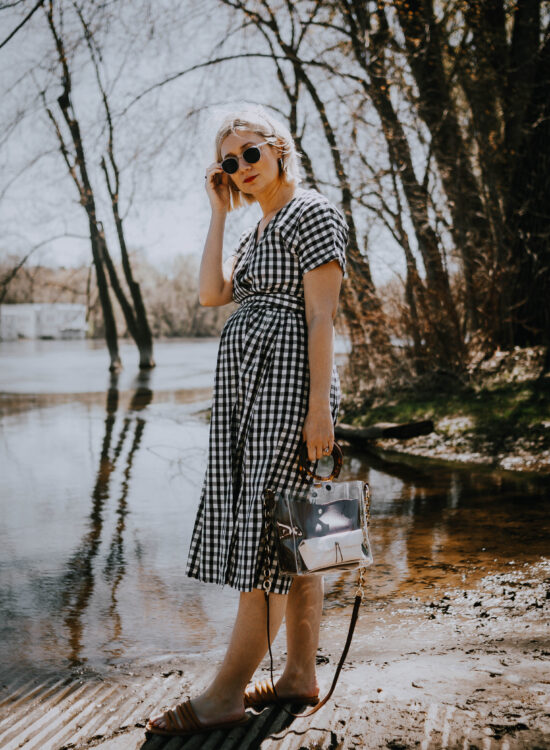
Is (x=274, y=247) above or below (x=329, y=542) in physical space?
above

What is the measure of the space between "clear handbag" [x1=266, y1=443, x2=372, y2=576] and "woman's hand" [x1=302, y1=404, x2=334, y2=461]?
0.35ft

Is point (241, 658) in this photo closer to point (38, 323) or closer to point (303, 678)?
point (303, 678)

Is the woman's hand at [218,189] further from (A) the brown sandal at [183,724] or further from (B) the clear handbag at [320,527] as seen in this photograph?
Result: (A) the brown sandal at [183,724]

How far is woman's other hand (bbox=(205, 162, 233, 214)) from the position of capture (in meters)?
2.69

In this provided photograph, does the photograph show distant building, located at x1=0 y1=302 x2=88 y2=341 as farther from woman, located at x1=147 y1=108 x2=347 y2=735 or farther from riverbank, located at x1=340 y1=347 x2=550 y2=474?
woman, located at x1=147 y1=108 x2=347 y2=735

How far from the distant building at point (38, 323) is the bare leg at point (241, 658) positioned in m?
46.7

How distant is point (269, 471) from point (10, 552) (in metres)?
2.80

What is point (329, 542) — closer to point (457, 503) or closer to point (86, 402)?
point (457, 503)

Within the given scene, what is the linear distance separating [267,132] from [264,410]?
2.99 feet

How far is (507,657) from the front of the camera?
2.69 metres

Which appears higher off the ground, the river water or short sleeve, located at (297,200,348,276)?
short sleeve, located at (297,200,348,276)

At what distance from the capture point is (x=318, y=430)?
7.52ft

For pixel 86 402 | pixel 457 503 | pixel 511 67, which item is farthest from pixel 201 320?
pixel 457 503

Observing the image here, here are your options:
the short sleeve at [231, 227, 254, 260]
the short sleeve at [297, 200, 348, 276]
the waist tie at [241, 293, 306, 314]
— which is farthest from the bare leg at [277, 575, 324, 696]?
the short sleeve at [231, 227, 254, 260]
